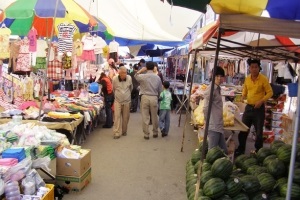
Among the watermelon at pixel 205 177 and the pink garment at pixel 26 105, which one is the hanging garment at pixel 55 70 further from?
the watermelon at pixel 205 177

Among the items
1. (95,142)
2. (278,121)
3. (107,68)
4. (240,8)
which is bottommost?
(95,142)

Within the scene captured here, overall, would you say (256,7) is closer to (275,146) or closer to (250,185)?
(250,185)

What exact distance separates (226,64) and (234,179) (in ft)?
36.2

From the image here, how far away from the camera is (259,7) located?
2746 millimetres

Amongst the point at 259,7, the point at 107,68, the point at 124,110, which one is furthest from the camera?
the point at 107,68

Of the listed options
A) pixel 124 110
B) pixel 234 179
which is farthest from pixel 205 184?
pixel 124 110

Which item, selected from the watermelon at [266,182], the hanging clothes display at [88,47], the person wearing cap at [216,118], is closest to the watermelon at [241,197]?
the watermelon at [266,182]

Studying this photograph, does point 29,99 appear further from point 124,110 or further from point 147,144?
point 147,144

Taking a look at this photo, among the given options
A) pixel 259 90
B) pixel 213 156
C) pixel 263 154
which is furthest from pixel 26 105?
pixel 263 154

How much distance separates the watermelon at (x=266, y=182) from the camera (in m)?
3.53

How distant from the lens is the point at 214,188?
11.0 ft

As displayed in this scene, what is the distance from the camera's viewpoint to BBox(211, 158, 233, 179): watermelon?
11.5 ft

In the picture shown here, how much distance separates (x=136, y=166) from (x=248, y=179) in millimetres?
3460

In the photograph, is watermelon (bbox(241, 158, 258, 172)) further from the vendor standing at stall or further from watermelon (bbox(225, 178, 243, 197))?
the vendor standing at stall
